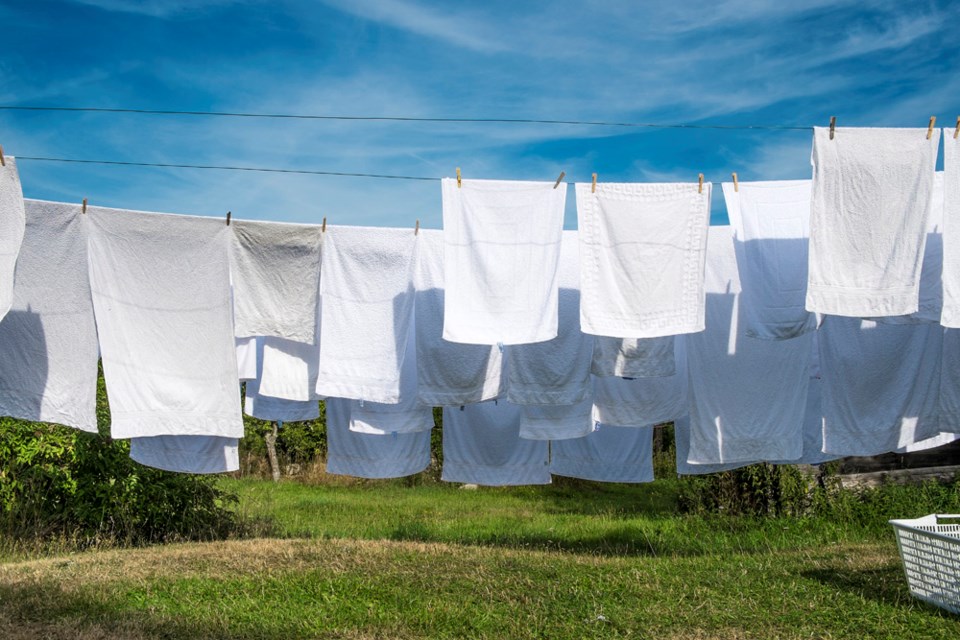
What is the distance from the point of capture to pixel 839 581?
5.34m

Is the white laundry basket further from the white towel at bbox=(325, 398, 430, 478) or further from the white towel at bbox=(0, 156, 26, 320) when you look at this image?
the white towel at bbox=(0, 156, 26, 320)

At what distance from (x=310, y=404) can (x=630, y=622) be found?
265cm

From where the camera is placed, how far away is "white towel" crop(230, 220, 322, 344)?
5.14 m

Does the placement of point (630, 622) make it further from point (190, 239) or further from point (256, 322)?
point (190, 239)

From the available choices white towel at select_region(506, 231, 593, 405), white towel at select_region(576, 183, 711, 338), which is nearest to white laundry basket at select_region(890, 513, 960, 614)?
white towel at select_region(576, 183, 711, 338)

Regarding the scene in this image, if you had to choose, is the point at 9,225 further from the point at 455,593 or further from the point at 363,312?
the point at 455,593

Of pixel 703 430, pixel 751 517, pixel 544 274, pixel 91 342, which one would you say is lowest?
pixel 751 517

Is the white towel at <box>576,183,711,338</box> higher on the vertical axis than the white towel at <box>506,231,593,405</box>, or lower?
higher

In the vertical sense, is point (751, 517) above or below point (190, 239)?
below

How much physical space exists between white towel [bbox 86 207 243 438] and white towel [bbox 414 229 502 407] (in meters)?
1.06

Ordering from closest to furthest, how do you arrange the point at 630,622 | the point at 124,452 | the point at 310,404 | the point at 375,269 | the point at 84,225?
the point at 630,622, the point at 84,225, the point at 375,269, the point at 310,404, the point at 124,452

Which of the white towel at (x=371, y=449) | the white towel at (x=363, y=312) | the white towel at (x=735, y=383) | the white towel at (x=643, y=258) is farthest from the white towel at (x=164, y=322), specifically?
the white towel at (x=735, y=383)

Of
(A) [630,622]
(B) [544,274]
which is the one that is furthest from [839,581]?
(B) [544,274]

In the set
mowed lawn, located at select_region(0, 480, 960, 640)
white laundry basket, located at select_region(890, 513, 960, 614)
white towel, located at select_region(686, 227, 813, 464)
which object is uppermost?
white towel, located at select_region(686, 227, 813, 464)
